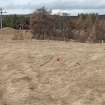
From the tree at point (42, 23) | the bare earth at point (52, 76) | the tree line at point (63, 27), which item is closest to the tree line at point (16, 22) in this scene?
the tree line at point (63, 27)

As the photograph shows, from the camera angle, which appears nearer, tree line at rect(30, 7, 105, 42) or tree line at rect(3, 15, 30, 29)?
tree line at rect(30, 7, 105, 42)

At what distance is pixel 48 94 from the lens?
10.7 meters

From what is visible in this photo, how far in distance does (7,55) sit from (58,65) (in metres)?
2.84

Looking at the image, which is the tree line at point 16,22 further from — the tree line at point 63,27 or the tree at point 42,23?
the tree at point 42,23

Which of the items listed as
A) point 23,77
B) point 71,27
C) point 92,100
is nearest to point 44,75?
point 23,77

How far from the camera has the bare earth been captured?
10.3 m

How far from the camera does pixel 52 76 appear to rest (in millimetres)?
12172

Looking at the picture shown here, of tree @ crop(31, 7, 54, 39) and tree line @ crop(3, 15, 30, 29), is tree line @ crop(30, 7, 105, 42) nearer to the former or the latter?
tree @ crop(31, 7, 54, 39)

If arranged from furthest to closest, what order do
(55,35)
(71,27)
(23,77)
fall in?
(71,27)
(55,35)
(23,77)

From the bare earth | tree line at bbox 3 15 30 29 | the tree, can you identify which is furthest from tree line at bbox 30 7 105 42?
the bare earth

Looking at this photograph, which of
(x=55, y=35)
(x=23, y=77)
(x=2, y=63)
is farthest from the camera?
(x=55, y=35)

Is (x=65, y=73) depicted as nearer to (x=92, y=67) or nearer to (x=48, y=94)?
(x=92, y=67)

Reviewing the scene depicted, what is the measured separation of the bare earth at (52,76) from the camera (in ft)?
33.9

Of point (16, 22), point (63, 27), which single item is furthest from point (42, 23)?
point (16, 22)
